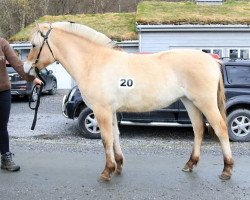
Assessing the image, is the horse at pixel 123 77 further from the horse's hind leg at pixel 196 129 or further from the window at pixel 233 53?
the window at pixel 233 53

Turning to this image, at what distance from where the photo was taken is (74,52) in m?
6.47

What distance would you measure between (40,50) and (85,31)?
71 cm

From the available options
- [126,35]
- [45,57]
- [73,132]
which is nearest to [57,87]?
[126,35]

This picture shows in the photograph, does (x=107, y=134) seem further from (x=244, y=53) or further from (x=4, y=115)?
(x=244, y=53)

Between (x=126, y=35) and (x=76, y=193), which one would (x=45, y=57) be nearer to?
(x=76, y=193)

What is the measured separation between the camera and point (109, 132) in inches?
247

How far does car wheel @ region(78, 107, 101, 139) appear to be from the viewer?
10062mm

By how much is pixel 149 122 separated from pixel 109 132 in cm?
393

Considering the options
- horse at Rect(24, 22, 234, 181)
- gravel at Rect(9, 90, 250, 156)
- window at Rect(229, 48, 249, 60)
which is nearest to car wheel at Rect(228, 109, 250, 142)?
gravel at Rect(9, 90, 250, 156)

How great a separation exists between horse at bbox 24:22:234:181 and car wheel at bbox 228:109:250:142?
3455 millimetres

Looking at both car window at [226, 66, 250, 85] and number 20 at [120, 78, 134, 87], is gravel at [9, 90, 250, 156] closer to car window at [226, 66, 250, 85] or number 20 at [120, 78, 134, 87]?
car window at [226, 66, 250, 85]

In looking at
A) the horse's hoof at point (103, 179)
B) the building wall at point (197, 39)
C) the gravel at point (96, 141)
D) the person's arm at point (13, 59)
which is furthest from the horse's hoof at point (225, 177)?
the building wall at point (197, 39)

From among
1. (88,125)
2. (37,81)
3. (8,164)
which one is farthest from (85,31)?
(88,125)

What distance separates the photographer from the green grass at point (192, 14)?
2044 cm
